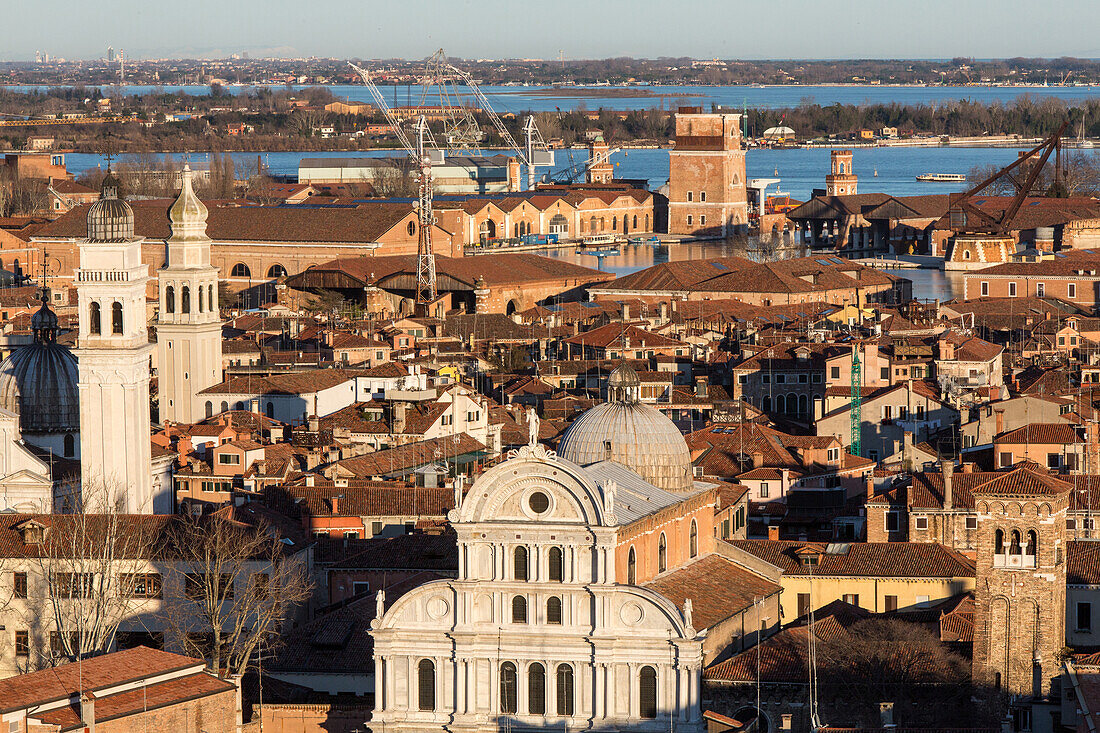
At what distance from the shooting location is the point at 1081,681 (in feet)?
48.1

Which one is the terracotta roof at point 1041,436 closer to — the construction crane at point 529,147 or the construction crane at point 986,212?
the construction crane at point 986,212

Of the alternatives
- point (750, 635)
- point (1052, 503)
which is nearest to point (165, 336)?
point (750, 635)

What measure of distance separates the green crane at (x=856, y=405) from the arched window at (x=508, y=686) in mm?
11086

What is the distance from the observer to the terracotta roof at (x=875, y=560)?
19.4 m

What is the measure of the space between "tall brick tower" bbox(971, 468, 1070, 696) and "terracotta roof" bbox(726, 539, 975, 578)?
281cm

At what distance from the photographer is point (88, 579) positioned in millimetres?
19281

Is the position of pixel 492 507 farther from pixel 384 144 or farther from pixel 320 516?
pixel 384 144

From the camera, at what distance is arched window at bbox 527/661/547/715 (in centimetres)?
1655

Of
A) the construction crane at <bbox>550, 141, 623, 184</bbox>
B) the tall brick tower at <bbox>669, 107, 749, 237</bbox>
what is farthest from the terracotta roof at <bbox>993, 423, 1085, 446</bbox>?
the construction crane at <bbox>550, 141, 623, 184</bbox>

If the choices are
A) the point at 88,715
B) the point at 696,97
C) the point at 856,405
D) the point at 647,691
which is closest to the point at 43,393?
the point at 856,405

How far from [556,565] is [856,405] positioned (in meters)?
12.0

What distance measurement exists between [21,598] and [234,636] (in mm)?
2488

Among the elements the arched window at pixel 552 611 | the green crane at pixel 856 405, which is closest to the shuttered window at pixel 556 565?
the arched window at pixel 552 611

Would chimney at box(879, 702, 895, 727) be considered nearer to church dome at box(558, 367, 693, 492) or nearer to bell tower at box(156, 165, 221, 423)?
church dome at box(558, 367, 693, 492)
